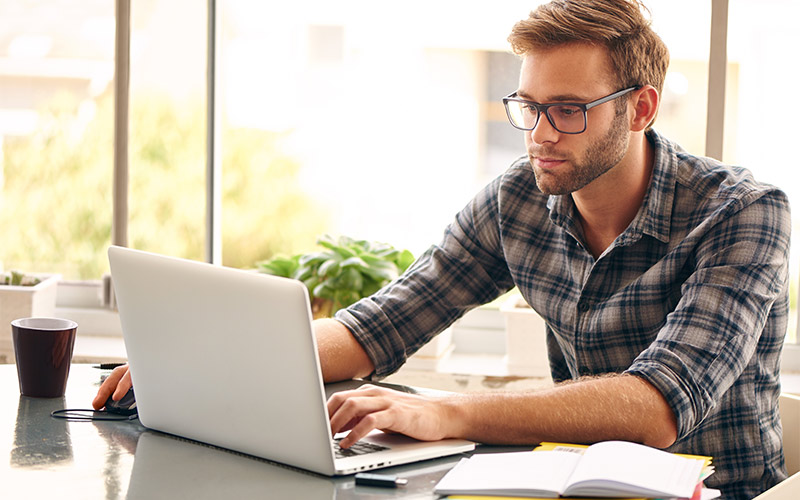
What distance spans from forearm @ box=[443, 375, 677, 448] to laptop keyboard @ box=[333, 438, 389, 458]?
104 millimetres

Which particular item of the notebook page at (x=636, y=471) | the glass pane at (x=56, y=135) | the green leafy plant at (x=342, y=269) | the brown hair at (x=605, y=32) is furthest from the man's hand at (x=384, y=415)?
the glass pane at (x=56, y=135)

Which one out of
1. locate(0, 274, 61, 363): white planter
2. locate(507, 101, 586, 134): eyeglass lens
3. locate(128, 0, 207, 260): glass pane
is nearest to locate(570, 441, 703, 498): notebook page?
locate(507, 101, 586, 134): eyeglass lens

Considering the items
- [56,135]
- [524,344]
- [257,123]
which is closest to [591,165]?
[524,344]

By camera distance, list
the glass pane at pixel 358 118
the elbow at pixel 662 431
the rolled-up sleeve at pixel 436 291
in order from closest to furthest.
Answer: the elbow at pixel 662 431 < the rolled-up sleeve at pixel 436 291 < the glass pane at pixel 358 118

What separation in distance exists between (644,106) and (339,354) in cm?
72

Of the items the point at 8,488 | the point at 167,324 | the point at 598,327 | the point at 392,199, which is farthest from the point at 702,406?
the point at 392,199

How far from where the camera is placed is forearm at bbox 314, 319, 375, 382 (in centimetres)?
169

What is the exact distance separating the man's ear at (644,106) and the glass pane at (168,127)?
5.46 ft

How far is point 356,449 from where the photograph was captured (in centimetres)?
126

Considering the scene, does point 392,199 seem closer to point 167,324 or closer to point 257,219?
point 257,219

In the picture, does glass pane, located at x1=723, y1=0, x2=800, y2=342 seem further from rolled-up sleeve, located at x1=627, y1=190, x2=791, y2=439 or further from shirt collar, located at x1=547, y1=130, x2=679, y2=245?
rolled-up sleeve, located at x1=627, y1=190, x2=791, y2=439

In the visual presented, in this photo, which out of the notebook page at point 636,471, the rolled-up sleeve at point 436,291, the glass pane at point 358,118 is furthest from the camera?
the glass pane at point 358,118

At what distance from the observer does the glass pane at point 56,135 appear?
10.2ft

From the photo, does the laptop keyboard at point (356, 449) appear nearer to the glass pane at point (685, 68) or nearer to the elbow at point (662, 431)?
the elbow at point (662, 431)
